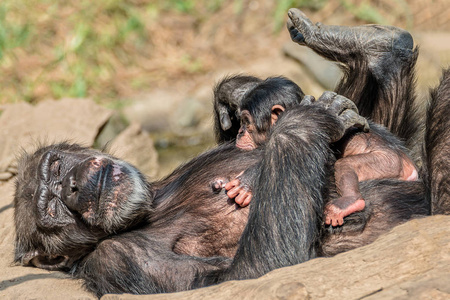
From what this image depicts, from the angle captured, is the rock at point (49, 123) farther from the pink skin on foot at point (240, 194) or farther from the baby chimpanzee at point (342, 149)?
the pink skin on foot at point (240, 194)

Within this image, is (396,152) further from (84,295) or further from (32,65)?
(32,65)

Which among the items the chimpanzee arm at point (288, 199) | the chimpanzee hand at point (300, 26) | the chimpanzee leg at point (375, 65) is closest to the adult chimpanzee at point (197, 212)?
the chimpanzee arm at point (288, 199)

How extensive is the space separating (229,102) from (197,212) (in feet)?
4.45

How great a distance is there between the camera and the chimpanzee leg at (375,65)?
488 cm

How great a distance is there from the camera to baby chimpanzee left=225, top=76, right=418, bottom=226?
387 centimetres

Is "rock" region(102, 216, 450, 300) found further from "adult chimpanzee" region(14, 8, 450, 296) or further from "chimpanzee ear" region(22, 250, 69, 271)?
"chimpanzee ear" region(22, 250, 69, 271)

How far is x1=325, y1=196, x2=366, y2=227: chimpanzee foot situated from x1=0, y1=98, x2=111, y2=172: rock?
3.68m

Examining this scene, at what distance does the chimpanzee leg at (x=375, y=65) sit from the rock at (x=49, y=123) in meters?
3.02

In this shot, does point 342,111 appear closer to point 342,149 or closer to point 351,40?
point 342,149

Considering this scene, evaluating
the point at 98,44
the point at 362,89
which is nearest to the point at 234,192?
the point at 362,89


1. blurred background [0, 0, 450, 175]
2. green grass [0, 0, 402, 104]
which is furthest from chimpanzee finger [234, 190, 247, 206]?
green grass [0, 0, 402, 104]

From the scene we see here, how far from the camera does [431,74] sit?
882 centimetres

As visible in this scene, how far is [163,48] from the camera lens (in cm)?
1134

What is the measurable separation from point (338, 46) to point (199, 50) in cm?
643
